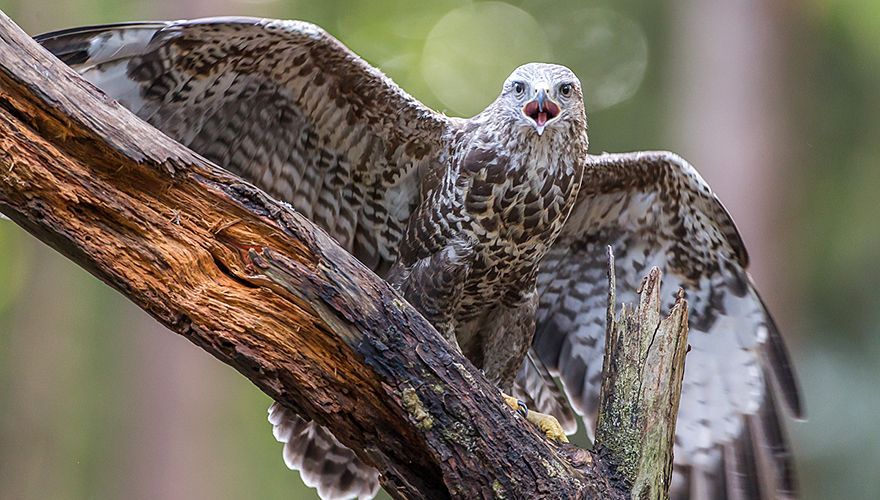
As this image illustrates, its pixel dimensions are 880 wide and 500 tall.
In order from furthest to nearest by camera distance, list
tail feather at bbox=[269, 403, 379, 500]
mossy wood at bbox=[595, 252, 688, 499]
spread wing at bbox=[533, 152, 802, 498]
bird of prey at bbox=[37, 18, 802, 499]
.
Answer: tail feather at bbox=[269, 403, 379, 500] → spread wing at bbox=[533, 152, 802, 498] → bird of prey at bbox=[37, 18, 802, 499] → mossy wood at bbox=[595, 252, 688, 499]

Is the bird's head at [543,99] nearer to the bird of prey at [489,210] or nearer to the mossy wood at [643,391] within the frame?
the bird of prey at [489,210]

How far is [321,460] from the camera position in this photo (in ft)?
16.5

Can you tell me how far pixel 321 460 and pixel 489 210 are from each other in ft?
5.73

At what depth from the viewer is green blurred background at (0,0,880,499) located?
26.1 feet

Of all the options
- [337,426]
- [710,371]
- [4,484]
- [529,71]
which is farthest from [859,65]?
[4,484]

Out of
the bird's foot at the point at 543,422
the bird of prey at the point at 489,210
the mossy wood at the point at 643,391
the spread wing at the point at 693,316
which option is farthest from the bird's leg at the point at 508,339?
the mossy wood at the point at 643,391

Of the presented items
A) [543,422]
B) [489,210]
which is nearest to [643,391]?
[543,422]

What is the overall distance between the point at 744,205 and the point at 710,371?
2.73 metres

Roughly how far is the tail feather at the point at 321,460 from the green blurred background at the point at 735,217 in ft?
12.4

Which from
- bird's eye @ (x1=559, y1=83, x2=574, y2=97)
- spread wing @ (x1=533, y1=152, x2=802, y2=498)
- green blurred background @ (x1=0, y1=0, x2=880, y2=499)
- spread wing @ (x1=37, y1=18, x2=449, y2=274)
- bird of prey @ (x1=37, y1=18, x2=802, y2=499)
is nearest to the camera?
spread wing @ (x1=37, y1=18, x2=449, y2=274)

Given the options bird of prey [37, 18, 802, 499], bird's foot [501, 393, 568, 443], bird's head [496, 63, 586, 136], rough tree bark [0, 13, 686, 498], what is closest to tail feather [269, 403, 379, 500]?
bird of prey [37, 18, 802, 499]

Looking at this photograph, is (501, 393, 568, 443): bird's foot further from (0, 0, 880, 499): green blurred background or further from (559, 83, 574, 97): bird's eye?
(0, 0, 880, 499): green blurred background

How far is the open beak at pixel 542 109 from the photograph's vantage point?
4.12 m

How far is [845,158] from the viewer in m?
11.1
